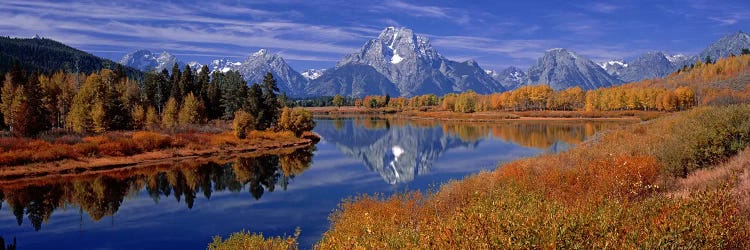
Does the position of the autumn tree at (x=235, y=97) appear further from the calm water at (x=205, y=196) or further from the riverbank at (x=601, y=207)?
the riverbank at (x=601, y=207)

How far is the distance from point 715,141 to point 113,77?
402 feet

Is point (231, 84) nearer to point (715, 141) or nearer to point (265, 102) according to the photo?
point (265, 102)

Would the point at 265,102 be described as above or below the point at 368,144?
above

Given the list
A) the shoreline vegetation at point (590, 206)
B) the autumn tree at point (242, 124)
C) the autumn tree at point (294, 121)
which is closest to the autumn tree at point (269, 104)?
the autumn tree at point (294, 121)

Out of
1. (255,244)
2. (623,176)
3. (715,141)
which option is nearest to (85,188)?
(255,244)

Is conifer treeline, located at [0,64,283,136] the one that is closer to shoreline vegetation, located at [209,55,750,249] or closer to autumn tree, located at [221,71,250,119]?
autumn tree, located at [221,71,250,119]

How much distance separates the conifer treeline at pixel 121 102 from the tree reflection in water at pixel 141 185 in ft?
85.1

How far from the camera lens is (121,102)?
94.1m

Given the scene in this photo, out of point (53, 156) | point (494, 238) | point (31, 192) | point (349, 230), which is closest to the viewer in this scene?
point (494, 238)

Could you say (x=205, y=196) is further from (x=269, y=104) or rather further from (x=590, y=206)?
(x=269, y=104)

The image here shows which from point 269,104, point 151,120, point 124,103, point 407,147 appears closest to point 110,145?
point 151,120

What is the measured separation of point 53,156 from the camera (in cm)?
6116

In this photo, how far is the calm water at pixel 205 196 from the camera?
35031 millimetres

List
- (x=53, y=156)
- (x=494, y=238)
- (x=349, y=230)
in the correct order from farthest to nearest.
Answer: (x=53, y=156), (x=349, y=230), (x=494, y=238)
